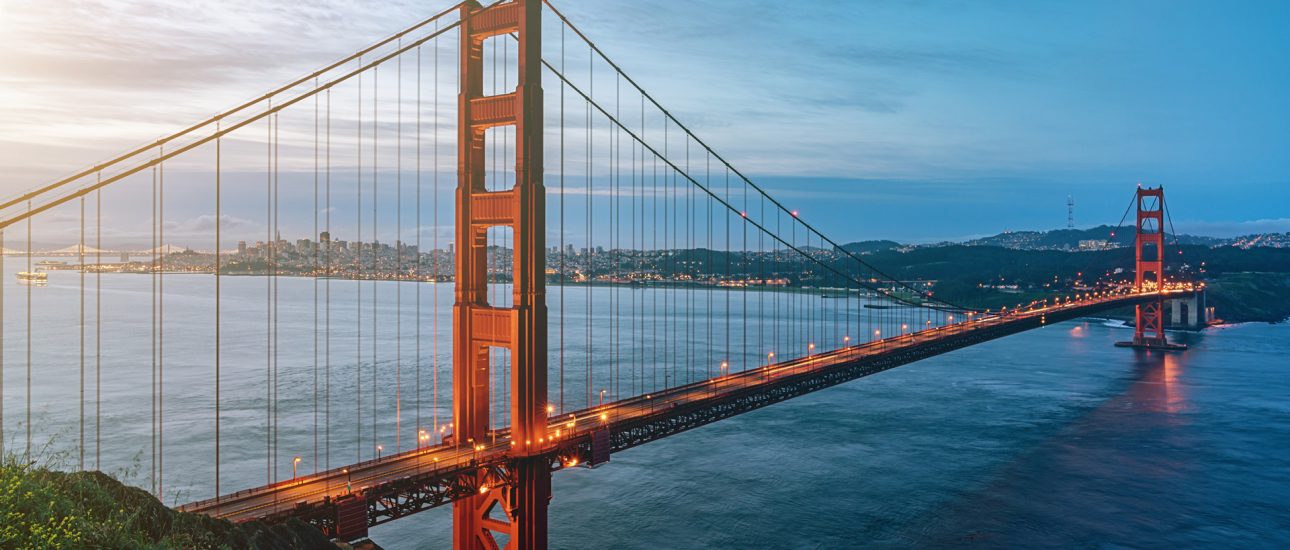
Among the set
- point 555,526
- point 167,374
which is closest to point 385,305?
point 167,374

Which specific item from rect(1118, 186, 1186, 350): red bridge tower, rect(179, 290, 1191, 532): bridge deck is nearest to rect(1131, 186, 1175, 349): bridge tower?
rect(1118, 186, 1186, 350): red bridge tower

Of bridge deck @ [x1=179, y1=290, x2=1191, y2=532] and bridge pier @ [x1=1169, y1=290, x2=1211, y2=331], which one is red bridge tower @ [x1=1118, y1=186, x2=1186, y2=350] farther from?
bridge deck @ [x1=179, y1=290, x2=1191, y2=532]

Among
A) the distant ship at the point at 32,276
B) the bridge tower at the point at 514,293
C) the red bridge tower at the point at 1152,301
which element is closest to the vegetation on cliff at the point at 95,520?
the distant ship at the point at 32,276

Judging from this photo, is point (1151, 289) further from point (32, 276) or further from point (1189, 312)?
point (32, 276)

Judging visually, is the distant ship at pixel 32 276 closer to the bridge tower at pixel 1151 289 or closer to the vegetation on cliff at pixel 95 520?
the vegetation on cliff at pixel 95 520

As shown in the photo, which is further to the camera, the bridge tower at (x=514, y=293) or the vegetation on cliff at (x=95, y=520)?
the bridge tower at (x=514, y=293)

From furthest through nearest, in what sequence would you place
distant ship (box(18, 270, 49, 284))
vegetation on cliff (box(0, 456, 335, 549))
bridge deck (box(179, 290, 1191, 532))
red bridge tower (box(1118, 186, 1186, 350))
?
red bridge tower (box(1118, 186, 1186, 350)), distant ship (box(18, 270, 49, 284)), bridge deck (box(179, 290, 1191, 532)), vegetation on cliff (box(0, 456, 335, 549))

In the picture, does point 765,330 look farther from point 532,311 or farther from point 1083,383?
point 532,311
